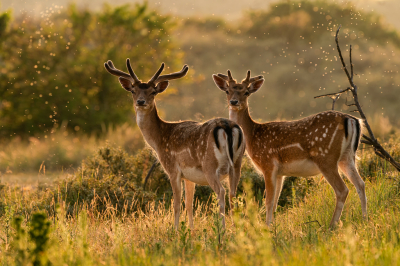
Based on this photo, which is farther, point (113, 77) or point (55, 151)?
point (113, 77)

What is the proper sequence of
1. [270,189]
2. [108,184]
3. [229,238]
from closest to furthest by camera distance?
[229,238] → [270,189] → [108,184]

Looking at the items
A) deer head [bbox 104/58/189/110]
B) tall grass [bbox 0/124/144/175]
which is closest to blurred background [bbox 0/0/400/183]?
tall grass [bbox 0/124/144/175]

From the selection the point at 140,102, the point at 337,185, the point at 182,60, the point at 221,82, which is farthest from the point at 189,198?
the point at 182,60

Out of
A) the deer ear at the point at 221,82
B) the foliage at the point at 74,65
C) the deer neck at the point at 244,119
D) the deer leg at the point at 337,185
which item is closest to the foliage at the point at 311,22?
the foliage at the point at 74,65

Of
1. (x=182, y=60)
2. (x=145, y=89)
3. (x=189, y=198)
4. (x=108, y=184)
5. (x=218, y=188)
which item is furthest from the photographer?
(x=182, y=60)

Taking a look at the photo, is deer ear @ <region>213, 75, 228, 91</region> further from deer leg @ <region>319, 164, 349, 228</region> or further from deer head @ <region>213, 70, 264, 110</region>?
A: deer leg @ <region>319, 164, 349, 228</region>

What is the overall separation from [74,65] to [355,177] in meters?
16.3

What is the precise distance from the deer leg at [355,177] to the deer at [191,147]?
1.42 metres

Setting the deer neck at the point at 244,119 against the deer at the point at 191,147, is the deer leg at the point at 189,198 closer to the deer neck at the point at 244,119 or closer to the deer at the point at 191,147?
the deer at the point at 191,147

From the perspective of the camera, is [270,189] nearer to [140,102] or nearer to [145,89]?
[140,102]

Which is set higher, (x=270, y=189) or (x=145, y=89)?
(x=145, y=89)

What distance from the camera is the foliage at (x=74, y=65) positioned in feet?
65.4

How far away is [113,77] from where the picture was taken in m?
21.0

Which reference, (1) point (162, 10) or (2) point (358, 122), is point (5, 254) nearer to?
(2) point (358, 122)
